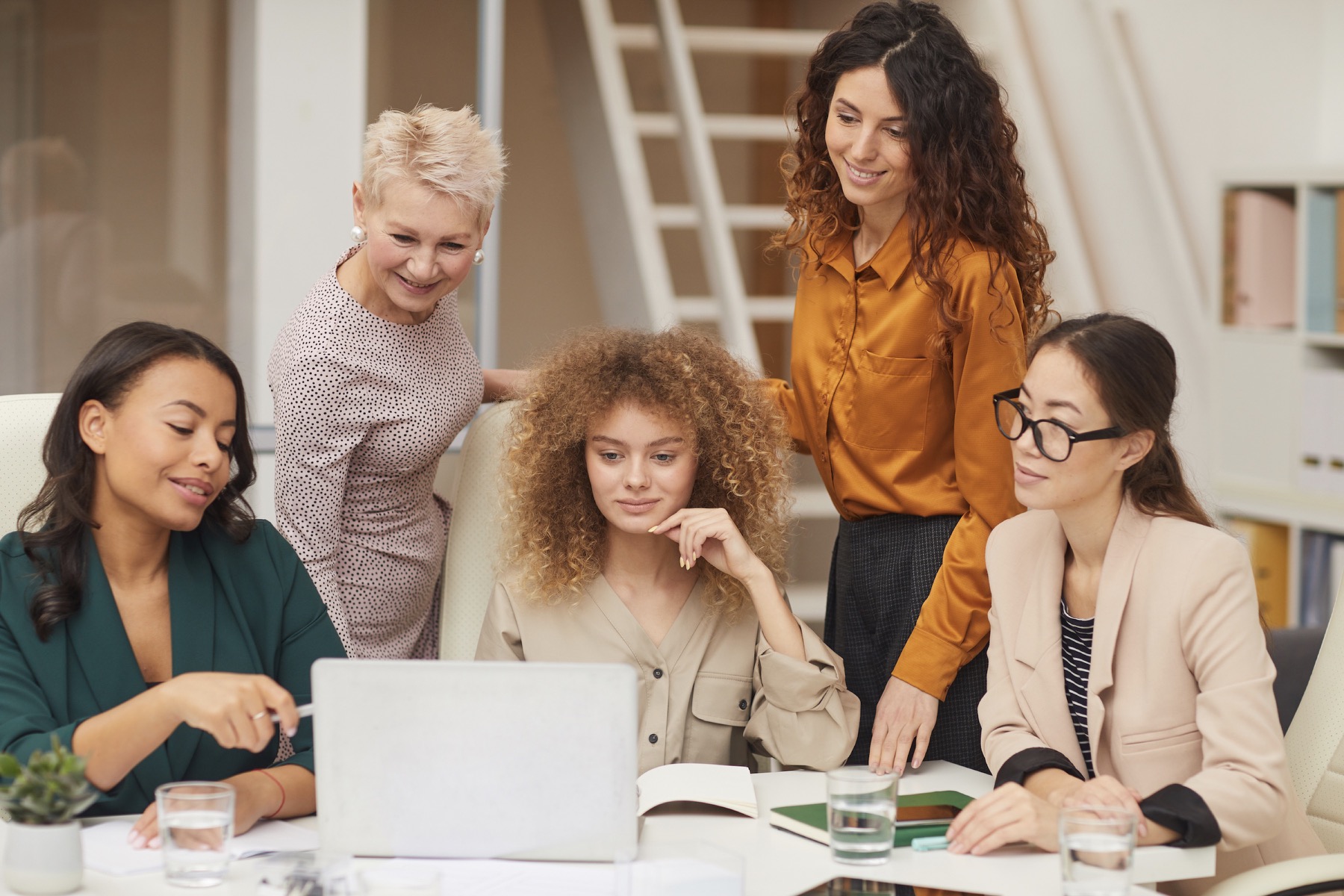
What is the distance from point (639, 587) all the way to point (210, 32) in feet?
7.45

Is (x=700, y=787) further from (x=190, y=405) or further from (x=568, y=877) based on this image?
(x=190, y=405)

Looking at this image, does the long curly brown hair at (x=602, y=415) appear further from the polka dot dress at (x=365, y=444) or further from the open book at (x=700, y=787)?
the open book at (x=700, y=787)

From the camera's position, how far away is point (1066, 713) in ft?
5.57

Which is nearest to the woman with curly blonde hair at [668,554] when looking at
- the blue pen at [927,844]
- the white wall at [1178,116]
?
the blue pen at [927,844]

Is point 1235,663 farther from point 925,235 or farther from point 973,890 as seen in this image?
point 925,235

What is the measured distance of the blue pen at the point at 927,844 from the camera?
1.45 metres

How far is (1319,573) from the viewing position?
370 cm

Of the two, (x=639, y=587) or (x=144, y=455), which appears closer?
(x=144, y=455)

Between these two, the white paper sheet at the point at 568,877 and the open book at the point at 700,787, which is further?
the open book at the point at 700,787

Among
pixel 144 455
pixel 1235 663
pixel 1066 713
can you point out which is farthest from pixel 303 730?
pixel 1235 663

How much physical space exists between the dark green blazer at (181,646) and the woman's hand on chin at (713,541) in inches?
18.1

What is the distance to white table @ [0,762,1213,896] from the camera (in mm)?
1336

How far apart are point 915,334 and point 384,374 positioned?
744 mm

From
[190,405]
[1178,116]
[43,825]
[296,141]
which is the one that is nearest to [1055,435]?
[190,405]
